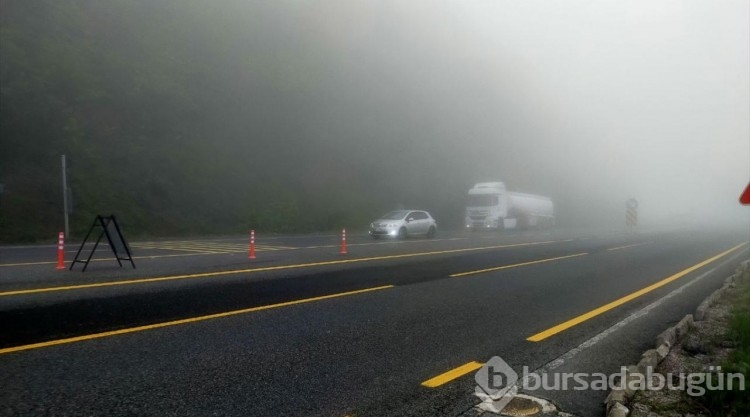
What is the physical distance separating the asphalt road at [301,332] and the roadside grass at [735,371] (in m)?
0.88

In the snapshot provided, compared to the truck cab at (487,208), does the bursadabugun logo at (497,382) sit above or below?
below

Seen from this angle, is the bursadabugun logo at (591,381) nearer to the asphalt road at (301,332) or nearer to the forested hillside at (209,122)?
the asphalt road at (301,332)

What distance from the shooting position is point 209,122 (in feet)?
125

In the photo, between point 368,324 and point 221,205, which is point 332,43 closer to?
point 221,205

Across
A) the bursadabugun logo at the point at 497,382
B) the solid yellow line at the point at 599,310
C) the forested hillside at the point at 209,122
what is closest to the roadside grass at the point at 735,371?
the bursadabugun logo at the point at 497,382

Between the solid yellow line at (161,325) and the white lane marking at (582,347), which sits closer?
the white lane marking at (582,347)

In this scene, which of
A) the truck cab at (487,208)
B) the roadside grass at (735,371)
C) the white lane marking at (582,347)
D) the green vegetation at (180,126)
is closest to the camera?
the roadside grass at (735,371)

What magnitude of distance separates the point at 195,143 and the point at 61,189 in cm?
1043

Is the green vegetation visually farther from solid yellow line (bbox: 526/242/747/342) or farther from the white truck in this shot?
solid yellow line (bbox: 526/242/747/342)

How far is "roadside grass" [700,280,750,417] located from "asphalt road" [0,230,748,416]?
0.88 metres

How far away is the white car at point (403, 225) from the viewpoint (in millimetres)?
27844

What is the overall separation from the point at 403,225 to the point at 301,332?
2122 cm

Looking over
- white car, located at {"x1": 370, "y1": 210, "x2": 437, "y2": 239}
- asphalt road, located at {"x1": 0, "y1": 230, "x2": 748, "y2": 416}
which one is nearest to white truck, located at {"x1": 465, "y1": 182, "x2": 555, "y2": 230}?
white car, located at {"x1": 370, "y1": 210, "x2": 437, "y2": 239}

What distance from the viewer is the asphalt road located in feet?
15.6
